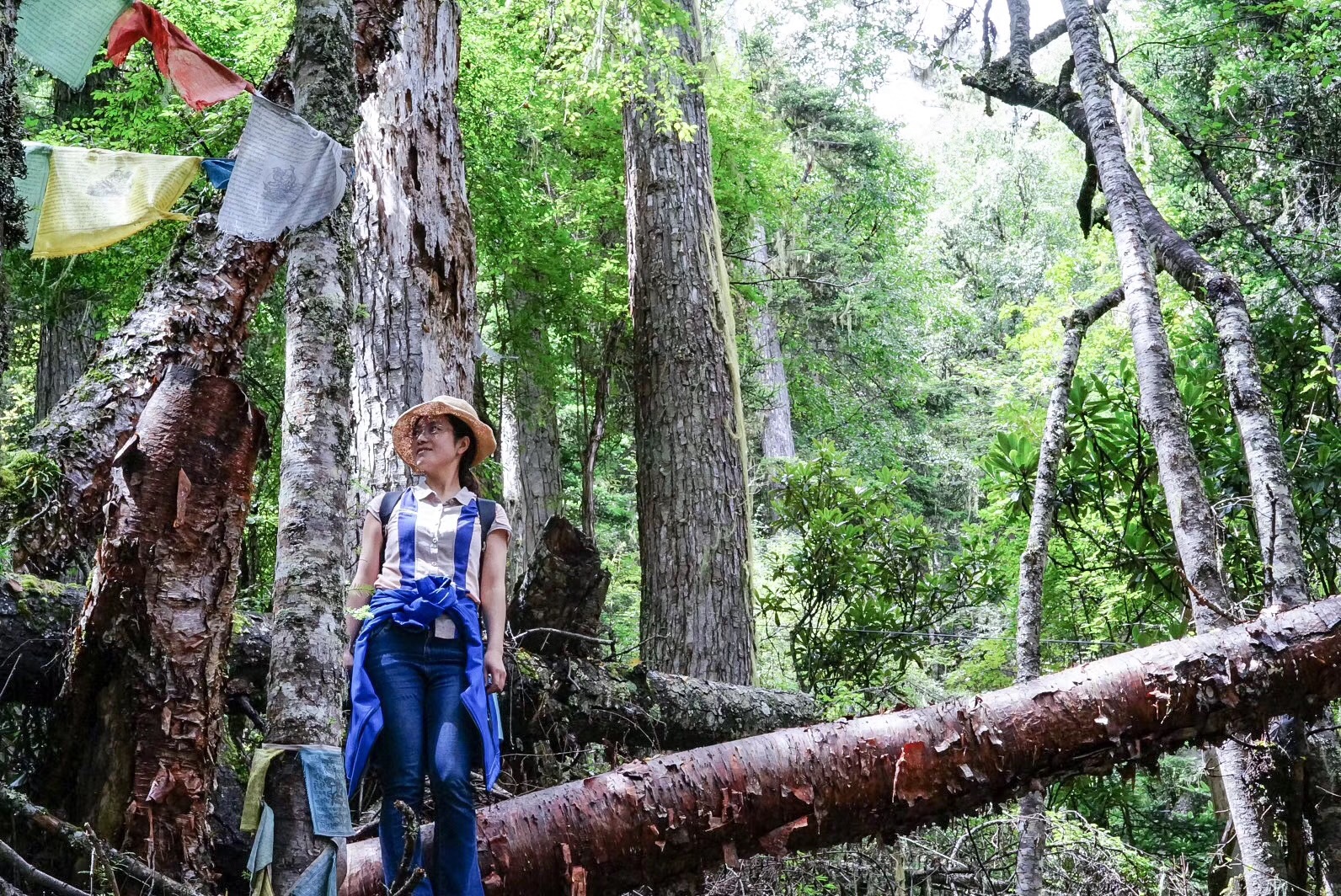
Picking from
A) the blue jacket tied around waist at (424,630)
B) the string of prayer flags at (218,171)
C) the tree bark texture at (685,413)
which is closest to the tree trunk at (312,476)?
the blue jacket tied around waist at (424,630)

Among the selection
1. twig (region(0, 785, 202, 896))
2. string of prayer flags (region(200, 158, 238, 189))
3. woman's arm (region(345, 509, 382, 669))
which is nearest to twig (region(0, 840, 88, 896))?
twig (region(0, 785, 202, 896))

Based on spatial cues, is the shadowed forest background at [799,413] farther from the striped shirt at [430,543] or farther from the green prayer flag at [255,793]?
the green prayer flag at [255,793]

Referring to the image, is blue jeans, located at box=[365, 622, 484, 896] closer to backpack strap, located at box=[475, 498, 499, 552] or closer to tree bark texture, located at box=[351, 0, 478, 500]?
backpack strap, located at box=[475, 498, 499, 552]

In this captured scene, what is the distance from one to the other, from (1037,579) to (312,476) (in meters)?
3.07

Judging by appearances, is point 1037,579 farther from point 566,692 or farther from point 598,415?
point 598,415

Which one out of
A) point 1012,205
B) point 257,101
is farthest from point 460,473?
point 1012,205

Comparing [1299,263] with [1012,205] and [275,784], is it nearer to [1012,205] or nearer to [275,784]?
[275,784]

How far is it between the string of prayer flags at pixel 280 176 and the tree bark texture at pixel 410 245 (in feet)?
5.69

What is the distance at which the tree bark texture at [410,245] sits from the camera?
5.73m

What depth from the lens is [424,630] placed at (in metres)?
3.46

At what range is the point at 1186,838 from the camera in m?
11.0

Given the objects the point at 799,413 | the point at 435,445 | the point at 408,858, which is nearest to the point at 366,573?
the point at 435,445

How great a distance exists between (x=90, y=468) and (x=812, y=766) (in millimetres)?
3577

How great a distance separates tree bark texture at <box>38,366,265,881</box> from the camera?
323 cm
